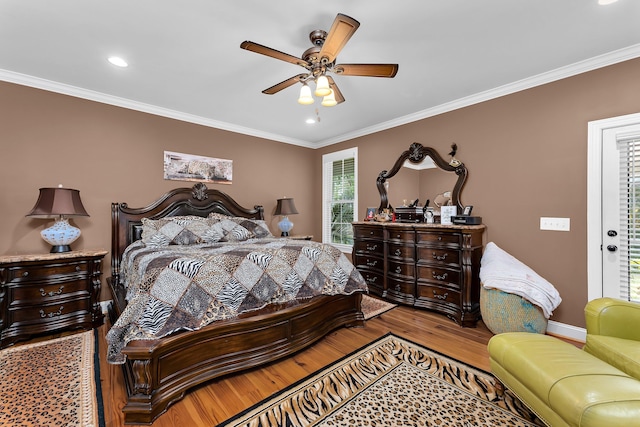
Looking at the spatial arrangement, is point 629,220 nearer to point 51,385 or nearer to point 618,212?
point 618,212

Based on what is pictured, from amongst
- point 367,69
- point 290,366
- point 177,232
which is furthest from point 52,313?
point 367,69

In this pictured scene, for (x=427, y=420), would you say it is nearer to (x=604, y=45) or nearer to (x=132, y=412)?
(x=132, y=412)

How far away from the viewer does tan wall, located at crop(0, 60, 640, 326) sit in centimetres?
263

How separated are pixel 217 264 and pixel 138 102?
114 inches

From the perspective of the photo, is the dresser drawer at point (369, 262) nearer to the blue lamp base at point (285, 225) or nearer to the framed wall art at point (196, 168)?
the blue lamp base at point (285, 225)

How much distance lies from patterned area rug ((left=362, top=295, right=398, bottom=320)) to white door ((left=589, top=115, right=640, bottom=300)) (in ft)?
6.60

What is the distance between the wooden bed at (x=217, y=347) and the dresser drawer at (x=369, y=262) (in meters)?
1.01

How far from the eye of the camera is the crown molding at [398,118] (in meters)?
2.51

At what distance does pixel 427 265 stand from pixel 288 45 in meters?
2.82

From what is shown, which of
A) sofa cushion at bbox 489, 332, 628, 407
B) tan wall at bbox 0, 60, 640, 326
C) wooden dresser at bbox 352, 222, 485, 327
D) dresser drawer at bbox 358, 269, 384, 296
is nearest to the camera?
sofa cushion at bbox 489, 332, 628, 407

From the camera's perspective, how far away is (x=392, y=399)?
180 centimetres

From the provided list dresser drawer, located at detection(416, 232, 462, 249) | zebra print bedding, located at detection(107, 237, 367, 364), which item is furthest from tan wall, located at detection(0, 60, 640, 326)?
zebra print bedding, located at detection(107, 237, 367, 364)

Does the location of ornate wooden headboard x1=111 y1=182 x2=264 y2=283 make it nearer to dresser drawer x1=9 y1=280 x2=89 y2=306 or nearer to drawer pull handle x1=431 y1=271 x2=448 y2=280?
dresser drawer x1=9 y1=280 x2=89 y2=306

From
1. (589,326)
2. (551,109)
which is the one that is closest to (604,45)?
(551,109)
